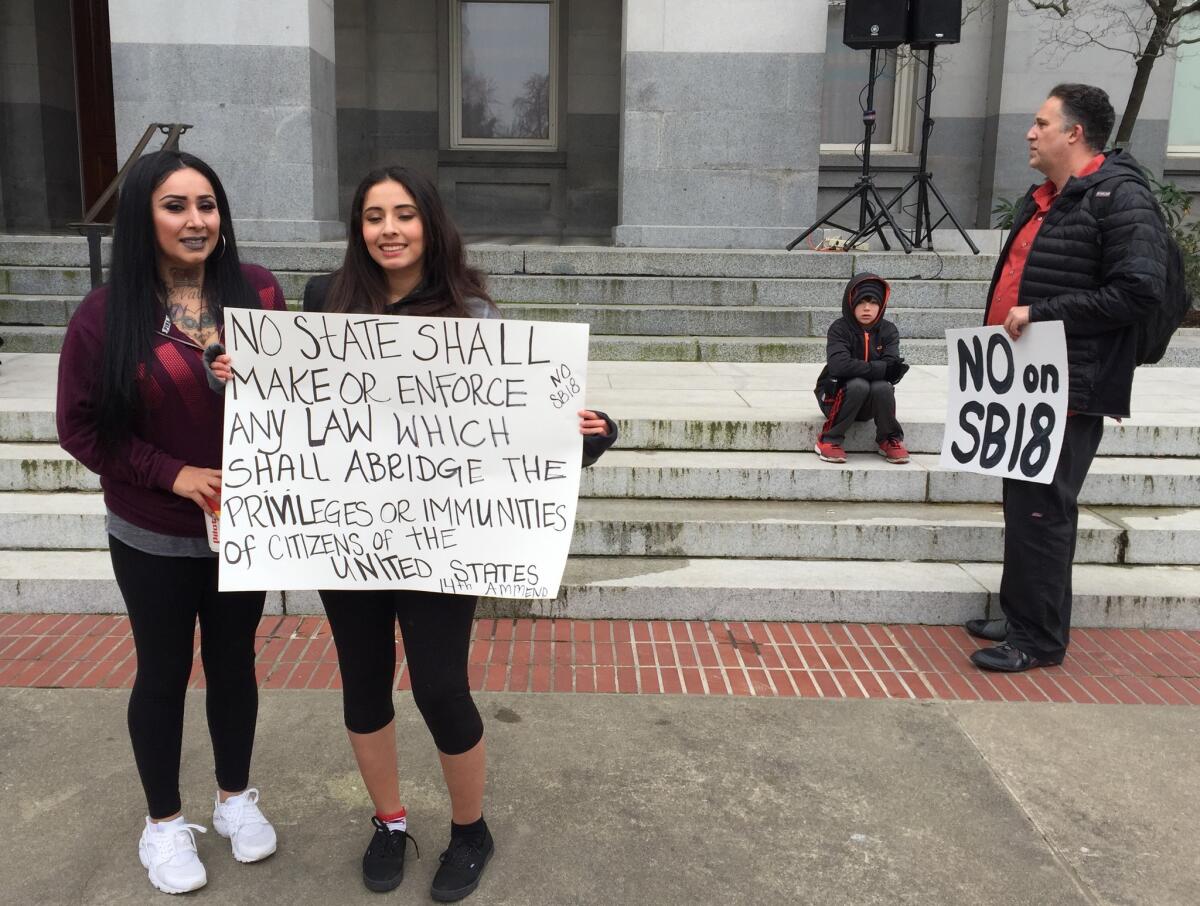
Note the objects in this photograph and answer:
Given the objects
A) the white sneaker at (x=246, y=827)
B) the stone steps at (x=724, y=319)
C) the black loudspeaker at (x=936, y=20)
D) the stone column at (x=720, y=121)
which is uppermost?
the black loudspeaker at (x=936, y=20)

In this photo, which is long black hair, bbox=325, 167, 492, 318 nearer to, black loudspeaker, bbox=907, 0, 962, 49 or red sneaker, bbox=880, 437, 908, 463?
red sneaker, bbox=880, 437, 908, 463

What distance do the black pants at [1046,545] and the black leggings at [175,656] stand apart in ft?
9.57

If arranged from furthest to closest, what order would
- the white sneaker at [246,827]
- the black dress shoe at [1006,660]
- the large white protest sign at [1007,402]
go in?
the black dress shoe at [1006,660] < the large white protest sign at [1007,402] < the white sneaker at [246,827]

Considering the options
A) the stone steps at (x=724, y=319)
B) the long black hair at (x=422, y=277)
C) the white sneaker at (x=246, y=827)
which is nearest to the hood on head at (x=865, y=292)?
the stone steps at (x=724, y=319)

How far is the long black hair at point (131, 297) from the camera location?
2541mm

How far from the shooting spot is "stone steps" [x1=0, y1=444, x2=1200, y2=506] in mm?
5398

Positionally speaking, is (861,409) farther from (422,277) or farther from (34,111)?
(34,111)

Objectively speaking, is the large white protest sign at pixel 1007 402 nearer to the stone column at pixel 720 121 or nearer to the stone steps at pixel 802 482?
the stone steps at pixel 802 482

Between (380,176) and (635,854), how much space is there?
6.46ft

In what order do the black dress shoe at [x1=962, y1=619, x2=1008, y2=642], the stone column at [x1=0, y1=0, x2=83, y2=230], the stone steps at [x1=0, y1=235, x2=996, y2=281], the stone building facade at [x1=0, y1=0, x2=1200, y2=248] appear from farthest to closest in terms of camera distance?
the stone column at [x1=0, y1=0, x2=83, y2=230], the stone building facade at [x1=0, y1=0, x2=1200, y2=248], the stone steps at [x1=0, y1=235, x2=996, y2=281], the black dress shoe at [x1=962, y1=619, x2=1008, y2=642]

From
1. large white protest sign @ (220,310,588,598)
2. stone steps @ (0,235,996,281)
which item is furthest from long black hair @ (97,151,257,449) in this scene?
stone steps @ (0,235,996,281)

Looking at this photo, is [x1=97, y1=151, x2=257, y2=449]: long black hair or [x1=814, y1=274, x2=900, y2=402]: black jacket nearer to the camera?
[x1=97, y1=151, x2=257, y2=449]: long black hair

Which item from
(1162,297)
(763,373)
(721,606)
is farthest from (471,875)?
(763,373)

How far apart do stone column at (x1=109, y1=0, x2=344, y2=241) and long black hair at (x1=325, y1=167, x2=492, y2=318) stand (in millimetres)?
7524
